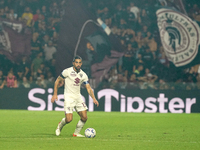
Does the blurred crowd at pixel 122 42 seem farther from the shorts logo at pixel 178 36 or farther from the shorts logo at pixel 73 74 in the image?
the shorts logo at pixel 73 74

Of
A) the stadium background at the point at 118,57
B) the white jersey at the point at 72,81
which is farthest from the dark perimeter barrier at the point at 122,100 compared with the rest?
the white jersey at the point at 72,81

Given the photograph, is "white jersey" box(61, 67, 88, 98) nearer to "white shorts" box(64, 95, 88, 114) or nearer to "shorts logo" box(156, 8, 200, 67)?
"white shorts" box(64, 95, 88, 114)

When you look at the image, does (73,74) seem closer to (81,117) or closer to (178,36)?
(81,117)

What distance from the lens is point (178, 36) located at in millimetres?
20234

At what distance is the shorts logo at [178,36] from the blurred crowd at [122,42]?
0.35 m

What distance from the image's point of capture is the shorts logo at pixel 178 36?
65.3ft

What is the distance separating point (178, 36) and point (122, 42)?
2931 mm

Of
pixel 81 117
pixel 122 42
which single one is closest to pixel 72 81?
pixel 81 117

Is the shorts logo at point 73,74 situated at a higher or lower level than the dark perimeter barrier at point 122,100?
higher

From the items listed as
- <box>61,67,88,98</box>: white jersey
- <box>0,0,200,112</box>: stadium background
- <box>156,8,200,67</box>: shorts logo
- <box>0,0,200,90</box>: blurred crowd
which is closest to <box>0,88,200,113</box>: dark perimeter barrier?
<box>0,0,200,112</box>: stadium background

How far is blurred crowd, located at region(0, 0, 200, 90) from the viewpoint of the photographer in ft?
59.2

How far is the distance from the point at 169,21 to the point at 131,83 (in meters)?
4.69

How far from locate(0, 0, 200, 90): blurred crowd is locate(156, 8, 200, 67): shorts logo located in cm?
35

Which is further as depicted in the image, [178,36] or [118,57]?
[178,36]
